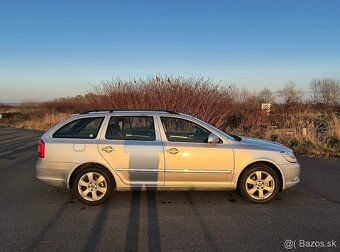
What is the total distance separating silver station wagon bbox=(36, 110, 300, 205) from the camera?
5.79 m

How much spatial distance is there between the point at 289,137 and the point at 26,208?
35.7ft

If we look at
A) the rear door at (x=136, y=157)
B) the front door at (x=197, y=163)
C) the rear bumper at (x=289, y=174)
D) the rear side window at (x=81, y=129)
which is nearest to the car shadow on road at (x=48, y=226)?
the rear door at (x=136, y=157)

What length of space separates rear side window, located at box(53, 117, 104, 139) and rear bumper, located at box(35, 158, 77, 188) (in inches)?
19.8

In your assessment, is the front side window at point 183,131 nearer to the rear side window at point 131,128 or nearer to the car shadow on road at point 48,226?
the rear side window at point 131,128

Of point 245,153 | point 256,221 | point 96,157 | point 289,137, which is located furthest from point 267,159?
point 289,137

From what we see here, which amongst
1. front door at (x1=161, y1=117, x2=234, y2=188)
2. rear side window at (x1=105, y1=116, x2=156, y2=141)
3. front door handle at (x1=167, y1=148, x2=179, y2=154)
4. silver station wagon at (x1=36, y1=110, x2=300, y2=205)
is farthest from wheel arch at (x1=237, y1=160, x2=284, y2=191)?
rear side window at (x1=105, y1=116, x2=156, y2=141)

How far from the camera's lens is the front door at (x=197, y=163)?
579cm

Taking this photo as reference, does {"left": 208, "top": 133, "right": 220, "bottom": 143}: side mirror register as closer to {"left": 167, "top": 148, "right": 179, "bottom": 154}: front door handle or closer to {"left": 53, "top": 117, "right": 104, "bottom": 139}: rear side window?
{"left": 167, "top": 148, "right": 179, "bottom": 154}: front door handle

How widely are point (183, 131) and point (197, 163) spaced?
0.63 meters

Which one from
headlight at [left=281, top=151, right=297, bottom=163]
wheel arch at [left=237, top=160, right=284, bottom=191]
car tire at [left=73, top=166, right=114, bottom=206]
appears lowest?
car tire at [left=73, top=166, right=114, bottom=206]

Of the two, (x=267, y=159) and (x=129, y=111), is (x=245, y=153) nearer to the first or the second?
(x=267, y=159)

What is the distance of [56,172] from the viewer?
5.87m

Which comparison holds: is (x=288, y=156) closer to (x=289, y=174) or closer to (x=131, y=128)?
(x=289, y=174)

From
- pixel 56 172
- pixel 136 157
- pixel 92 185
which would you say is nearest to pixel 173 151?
pixel 136 157
